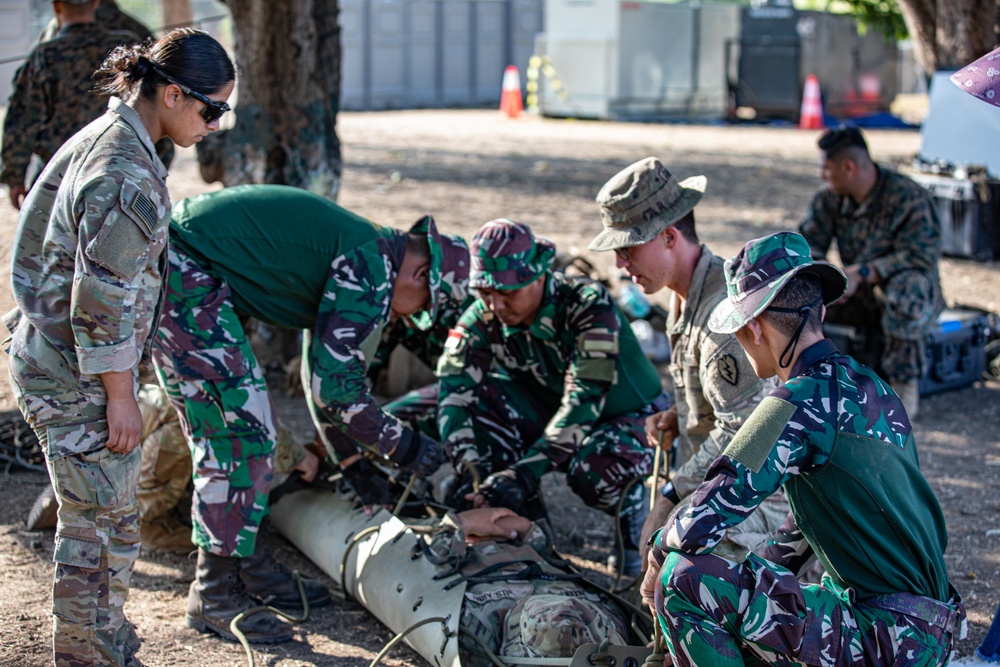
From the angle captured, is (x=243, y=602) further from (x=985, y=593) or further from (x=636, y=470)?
(x=985, y=593)

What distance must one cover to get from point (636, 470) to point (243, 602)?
Result: 1.56m

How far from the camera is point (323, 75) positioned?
639 cm

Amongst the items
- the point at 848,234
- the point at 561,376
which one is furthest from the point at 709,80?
the point at 561,376

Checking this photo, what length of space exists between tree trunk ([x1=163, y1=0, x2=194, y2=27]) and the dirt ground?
2906 mm

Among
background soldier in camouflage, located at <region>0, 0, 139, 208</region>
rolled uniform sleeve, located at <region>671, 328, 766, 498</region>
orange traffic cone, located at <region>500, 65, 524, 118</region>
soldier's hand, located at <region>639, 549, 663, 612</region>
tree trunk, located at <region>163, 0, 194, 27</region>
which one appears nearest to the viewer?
soldier's hand, located at <region>639, 549, 663, 612</region>

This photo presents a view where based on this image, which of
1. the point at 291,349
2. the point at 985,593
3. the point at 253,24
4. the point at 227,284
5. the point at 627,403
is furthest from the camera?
the point at 291,349

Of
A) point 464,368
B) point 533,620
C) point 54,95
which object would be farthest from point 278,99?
point 533,620

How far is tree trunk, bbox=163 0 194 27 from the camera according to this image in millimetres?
→ 16328

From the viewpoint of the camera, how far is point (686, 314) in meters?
3.74

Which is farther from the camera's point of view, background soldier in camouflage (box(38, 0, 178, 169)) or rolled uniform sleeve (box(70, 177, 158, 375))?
background soldier in camouflage (box(38, 0, 178, 169))

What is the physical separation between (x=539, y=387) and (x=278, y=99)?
257cm

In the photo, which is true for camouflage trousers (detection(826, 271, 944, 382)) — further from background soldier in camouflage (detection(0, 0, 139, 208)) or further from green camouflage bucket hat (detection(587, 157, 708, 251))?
background soldier in camouflage (detection(0, 0, 139, 208))

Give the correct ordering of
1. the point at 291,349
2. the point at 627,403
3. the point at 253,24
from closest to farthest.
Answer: the point at 627,403, the point at 253,24, the point at 291,349

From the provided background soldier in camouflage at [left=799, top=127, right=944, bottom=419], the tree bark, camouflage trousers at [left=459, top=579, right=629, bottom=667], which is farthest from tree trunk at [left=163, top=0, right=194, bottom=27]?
camouflage trousers at [left=459, top=579, right=629, bottom=667]
